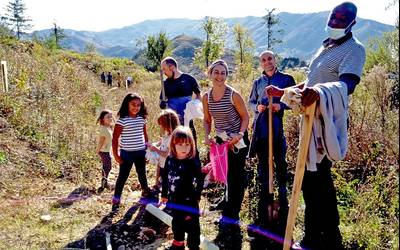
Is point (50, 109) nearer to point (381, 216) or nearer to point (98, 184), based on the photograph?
point (98, 184)

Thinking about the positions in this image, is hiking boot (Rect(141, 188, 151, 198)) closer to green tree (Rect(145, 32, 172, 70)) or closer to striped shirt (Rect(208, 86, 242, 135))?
striped shirt (Rect(208, 86, 242, 135))

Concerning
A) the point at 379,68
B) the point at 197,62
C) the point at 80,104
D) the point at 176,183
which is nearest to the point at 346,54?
the point at 176,183

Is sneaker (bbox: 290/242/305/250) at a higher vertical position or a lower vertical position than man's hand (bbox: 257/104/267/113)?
lower

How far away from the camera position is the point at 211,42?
121 feet

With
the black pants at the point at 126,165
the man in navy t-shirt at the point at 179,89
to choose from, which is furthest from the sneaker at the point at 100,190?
the man in navy t-shirt at the point at 179,89

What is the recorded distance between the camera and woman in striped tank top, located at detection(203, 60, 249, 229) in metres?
4.04

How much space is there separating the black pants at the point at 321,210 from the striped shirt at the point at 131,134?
2352 millimetres

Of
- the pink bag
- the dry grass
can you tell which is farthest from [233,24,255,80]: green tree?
the pink bag

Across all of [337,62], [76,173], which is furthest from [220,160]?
[76,173]

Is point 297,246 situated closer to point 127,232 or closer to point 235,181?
point 235,181

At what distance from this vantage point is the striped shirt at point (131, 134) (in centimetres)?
486

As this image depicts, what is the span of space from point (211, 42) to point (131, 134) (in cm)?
3285

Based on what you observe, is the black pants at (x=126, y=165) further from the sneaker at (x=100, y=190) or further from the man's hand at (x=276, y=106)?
the man's hand at (x=276, y=106)

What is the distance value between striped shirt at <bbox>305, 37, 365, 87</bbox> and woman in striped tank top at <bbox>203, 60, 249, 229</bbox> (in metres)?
1.07
